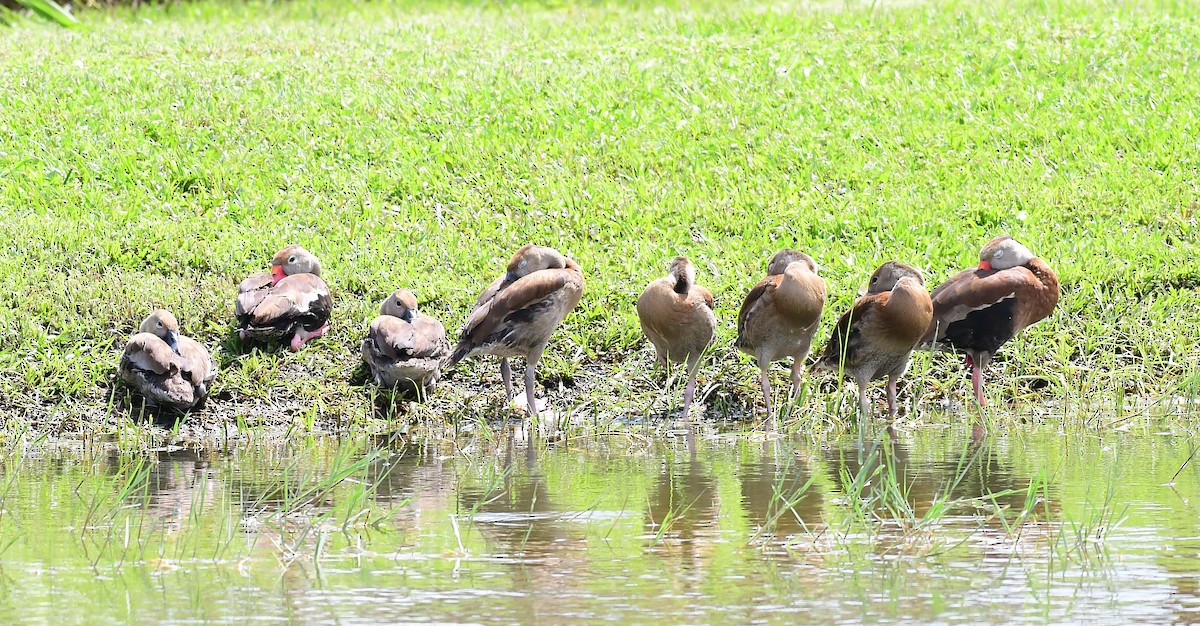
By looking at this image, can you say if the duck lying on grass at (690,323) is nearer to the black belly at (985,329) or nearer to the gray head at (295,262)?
the black belly at (985,329)

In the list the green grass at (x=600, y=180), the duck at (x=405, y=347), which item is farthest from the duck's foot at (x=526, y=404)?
the duck at (x=405, y=347)

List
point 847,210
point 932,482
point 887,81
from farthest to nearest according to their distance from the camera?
point 887,81 → point 847,210 → point 932,482

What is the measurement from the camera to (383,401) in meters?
8.92

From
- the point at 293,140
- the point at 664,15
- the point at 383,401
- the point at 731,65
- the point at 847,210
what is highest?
the point at 664,15

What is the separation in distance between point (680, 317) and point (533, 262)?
994 millimetres

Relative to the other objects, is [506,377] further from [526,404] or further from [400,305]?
[400,305]

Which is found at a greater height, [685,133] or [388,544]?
[685,133]

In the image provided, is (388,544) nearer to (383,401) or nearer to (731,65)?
(383,401)

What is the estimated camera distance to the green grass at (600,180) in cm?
927

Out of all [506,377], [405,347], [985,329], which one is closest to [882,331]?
[985,329]

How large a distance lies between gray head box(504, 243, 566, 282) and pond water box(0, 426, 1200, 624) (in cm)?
165

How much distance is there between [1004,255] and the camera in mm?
9031

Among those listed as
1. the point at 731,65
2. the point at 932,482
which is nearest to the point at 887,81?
the point at 731,65

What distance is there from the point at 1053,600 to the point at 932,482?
75.6 inches
